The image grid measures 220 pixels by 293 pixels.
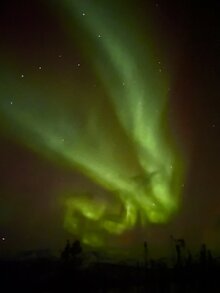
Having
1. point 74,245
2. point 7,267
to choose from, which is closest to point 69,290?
point 7,267

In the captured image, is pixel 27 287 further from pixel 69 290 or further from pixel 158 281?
pixel 158 281

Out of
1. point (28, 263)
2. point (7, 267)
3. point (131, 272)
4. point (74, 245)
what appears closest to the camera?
point (74, 245)

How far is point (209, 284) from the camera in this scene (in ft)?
54.4

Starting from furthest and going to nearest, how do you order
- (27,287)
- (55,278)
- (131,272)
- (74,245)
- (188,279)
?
(188,279)
(131,272)
(55,278)
(27,287)
(74,245)

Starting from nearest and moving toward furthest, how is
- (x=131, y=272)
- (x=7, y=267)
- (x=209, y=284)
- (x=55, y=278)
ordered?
(x=7, y=267) < (x=55, y=278) < (x=209, y=284) < (x=131, y=272)

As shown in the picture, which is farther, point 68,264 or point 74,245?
point 68,264

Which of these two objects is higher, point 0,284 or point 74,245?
point 74,245

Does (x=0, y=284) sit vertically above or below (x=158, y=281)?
below

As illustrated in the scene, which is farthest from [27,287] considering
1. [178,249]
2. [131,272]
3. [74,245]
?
[131,272]

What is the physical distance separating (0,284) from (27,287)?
6.81 feet

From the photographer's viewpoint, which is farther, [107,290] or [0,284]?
[107,290]

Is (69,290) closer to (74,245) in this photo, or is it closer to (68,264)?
(68,264)

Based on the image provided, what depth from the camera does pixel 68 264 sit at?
14438 millimetres

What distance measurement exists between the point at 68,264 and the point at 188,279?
27.6 ft
